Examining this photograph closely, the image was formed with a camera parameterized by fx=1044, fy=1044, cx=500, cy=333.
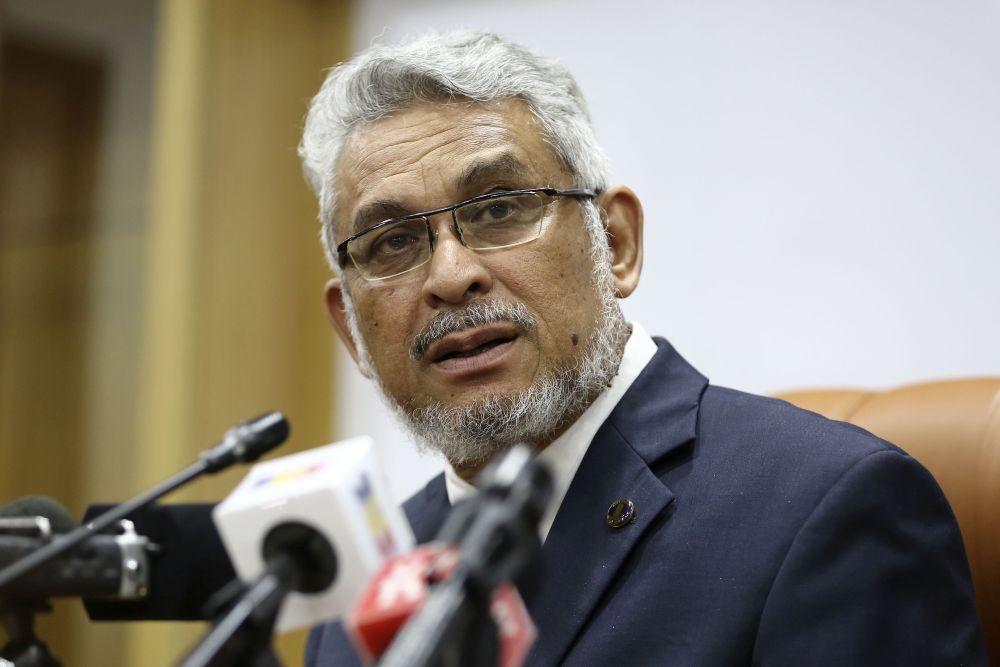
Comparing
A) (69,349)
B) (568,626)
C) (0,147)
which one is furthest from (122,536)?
(0,147)

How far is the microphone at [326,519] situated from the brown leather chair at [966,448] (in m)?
1.01

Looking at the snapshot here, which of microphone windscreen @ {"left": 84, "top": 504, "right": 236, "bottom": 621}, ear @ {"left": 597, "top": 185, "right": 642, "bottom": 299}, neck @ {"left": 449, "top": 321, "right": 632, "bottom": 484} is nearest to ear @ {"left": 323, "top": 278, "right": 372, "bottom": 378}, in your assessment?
neck @ {"left": 449, "top": 321, "right": 632, "bottom": 484}

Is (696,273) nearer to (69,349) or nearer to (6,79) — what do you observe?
(69,349)

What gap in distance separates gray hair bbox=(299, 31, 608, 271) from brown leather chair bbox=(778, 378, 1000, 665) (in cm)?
63

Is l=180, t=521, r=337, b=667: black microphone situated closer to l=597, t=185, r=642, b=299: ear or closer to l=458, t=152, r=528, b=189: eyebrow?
l=458, t=152, r=528, b=189: eyebrow

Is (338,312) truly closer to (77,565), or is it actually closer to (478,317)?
(478,317)

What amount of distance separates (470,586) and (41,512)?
2.21 ft

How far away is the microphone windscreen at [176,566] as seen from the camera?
1113 millimetres

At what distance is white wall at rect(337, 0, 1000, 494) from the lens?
96.7 inches

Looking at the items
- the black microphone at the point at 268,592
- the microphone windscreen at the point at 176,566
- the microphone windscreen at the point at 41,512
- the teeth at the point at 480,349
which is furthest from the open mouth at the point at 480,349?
the black microphone at the point at 268,592

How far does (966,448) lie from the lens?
5.16ft

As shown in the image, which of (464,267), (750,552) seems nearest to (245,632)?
(750,552)

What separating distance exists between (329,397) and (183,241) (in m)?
0.68

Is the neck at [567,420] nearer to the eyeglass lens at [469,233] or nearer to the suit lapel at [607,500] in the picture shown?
the suit lapel at [607,500]
